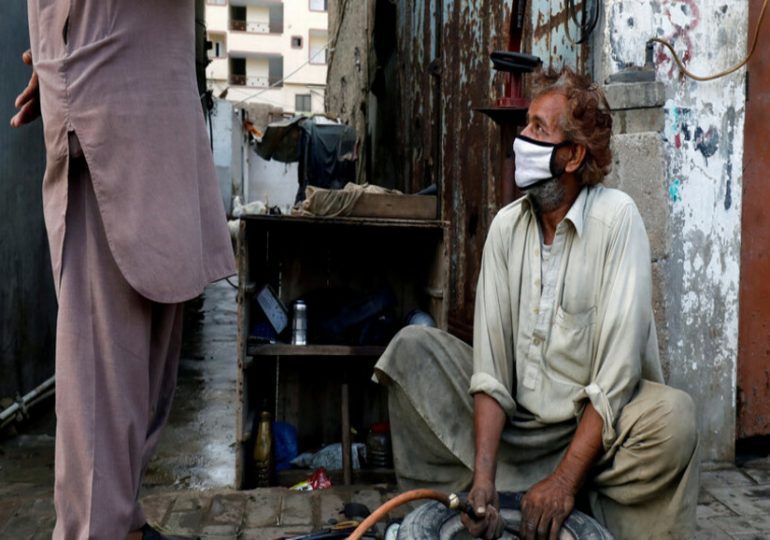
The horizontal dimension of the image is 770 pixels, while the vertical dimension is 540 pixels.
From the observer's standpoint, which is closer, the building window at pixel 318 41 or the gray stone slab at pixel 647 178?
the gray stone slab at pixel 647 178

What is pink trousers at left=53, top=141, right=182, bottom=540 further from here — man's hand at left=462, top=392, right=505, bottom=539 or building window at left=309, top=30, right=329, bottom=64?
building window at left=309, top=30, right=329, bottom=64

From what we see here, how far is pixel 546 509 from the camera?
6.97ft

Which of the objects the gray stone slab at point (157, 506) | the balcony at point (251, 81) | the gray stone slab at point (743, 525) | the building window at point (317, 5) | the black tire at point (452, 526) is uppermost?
the building window at point (317, 5)

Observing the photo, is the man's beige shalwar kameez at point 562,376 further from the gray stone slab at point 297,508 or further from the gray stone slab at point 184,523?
the gray stone slab at point 184,523

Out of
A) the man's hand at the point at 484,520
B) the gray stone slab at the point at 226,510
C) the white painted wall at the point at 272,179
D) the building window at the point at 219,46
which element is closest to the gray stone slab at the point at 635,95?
the man's hand at the point at 484,520

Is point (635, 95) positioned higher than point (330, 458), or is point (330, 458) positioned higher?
point (635, 95)

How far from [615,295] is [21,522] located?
98.7 inches

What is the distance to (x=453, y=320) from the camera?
556 centimetres

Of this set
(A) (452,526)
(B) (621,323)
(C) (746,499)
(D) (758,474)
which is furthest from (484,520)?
(D) (758,474)

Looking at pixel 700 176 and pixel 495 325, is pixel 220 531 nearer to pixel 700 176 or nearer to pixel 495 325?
pixel 495 325

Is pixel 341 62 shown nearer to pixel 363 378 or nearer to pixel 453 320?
pixel 453 320

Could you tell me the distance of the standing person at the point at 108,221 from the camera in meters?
2.14

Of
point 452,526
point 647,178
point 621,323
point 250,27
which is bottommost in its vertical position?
point 452,526

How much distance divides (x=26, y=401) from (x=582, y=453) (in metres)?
3.51
